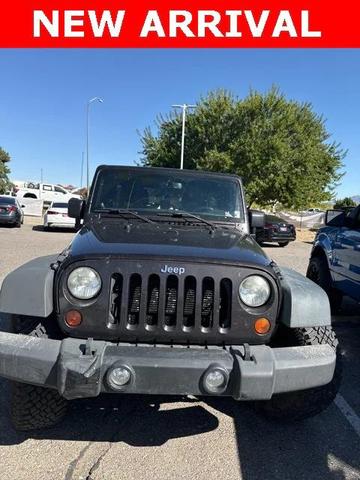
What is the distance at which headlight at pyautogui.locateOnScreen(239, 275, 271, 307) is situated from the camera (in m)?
2.60

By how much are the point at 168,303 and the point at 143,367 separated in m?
0.39

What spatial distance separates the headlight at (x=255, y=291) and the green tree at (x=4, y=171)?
51.4 m

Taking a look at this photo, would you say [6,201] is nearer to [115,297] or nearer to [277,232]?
[277,232]

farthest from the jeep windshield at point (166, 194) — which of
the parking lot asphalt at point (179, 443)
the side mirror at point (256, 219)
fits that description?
the parking lot asphalt at point (179, 443)

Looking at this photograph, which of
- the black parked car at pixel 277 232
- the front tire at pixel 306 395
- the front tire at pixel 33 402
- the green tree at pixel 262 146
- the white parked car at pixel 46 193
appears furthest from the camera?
the white parked car at pixel 46 193

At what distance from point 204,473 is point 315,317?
1.14 m

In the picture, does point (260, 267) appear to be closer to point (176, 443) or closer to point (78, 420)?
point (176, 443)

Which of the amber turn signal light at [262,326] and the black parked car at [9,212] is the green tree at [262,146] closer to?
the black parked car at [9,212]

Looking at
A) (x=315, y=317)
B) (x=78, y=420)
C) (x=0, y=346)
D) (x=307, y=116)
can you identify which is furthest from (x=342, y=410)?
(x=307, y=116)

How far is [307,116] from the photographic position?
97.2 feet

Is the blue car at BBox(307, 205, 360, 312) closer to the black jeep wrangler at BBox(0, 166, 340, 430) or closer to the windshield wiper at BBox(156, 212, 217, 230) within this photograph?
the windshield wiper at BBox(156, 212, 217, 230)

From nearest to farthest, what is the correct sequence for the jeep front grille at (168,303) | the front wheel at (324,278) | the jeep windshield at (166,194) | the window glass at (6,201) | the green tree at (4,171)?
the jeep front grille at (168,303)
the jeep windshield at (166,194)
the front wheel at (324,278)
the window glass at (6,201)
the green tree at (4,171)

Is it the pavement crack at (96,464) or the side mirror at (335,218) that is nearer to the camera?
the pavement crack at (96,464)

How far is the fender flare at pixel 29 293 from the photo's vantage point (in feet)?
8.39
